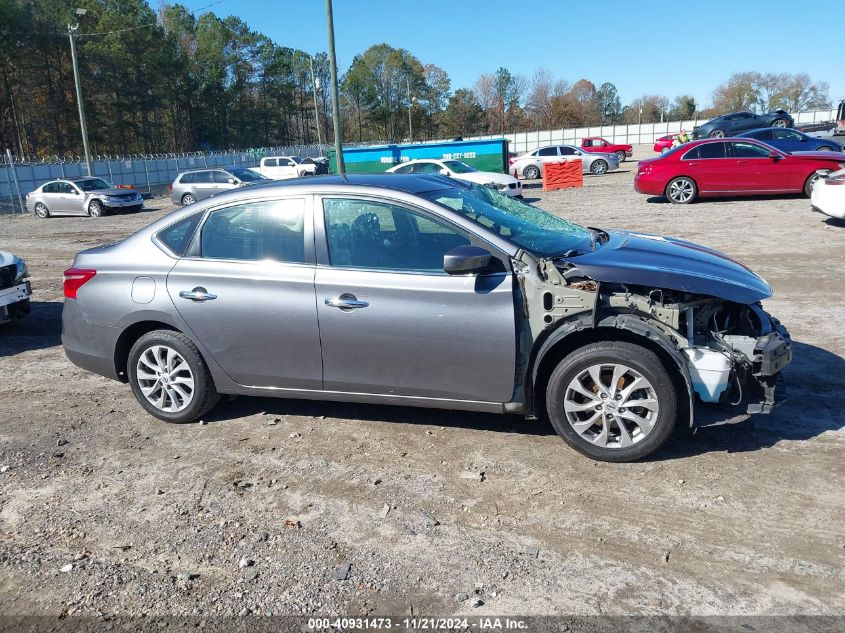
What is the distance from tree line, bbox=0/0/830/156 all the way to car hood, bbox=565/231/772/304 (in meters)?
51.7

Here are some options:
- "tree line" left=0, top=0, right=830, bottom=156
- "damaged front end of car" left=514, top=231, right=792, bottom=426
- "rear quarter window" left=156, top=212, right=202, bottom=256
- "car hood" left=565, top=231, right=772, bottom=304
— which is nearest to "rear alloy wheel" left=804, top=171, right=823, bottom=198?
"car hood" left=565, top=231, right=772, bottom=304

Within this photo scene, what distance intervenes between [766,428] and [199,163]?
49004 mm

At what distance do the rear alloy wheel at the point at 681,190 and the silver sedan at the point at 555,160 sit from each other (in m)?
12.0

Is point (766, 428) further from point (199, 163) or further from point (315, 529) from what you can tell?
point (199, 163)

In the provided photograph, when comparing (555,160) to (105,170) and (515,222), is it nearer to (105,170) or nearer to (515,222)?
(515,222)

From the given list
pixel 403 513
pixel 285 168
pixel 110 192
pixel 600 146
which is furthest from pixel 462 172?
pixel 600 146

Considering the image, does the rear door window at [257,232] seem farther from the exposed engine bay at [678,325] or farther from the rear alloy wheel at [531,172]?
the rear alloy wheel at [531,172]

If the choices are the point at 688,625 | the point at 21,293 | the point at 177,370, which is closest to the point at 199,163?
the point at 21,293

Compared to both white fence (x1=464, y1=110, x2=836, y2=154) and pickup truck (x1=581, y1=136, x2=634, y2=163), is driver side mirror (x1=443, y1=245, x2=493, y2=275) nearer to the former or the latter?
pickup truck (x1=581, y1=136, x2=634, y2=163)

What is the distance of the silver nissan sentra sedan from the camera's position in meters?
3.90

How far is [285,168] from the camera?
1483 inches

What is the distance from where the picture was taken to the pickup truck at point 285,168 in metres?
36.3

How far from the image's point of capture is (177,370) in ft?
15.7

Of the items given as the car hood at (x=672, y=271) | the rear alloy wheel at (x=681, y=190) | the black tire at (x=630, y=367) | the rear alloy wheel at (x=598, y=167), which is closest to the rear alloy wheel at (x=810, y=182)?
the rear alloy wheel at (x=681, y=190)
